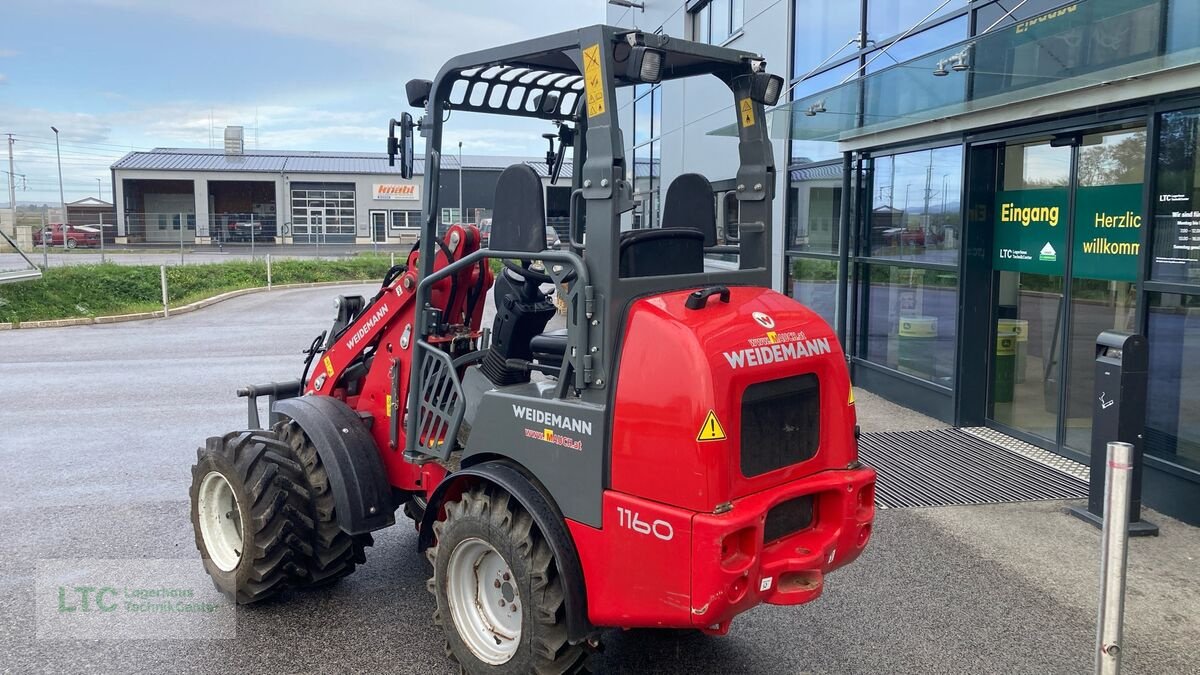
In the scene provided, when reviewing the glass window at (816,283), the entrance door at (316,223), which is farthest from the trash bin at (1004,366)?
the entrance door at (316,223)

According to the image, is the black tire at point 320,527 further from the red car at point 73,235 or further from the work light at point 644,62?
the red car at point 73,235

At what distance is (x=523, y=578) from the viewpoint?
12.4ft

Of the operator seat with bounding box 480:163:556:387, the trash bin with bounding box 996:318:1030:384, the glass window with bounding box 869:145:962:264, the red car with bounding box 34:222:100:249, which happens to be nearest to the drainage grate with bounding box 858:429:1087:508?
the trash bin with bounding box 996:318:1030:384

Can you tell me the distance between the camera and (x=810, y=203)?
481 inches

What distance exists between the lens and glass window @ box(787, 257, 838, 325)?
11781 millimetres

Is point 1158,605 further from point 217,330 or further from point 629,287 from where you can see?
point 217,330

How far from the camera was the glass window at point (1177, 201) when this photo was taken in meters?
6.40

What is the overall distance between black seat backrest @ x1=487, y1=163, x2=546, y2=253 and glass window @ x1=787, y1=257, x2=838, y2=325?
24.7ft

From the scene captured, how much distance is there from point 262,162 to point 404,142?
59277 millimetres

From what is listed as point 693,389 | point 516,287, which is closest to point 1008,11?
point 516,287

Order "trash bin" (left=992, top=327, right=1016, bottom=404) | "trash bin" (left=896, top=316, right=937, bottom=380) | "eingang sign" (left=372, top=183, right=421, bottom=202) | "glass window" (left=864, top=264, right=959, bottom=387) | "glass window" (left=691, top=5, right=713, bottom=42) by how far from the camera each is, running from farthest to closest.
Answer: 1. "eingang sign" (left=372, top=183, right=421, bottom=202)
2. "glass window" (left=691, top=5, right=713, bottom=42)
3. "trash bin" (left=896, top=316, right=937, bottom=380)
4. "glass window" (left=864, top=264, right=959, bottom=387)
5. "trash bin" (left=992, top=327, right=1016, bottom=404)

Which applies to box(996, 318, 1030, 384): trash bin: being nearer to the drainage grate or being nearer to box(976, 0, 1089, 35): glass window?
the drainage grate

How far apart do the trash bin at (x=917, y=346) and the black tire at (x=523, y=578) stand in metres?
6.88

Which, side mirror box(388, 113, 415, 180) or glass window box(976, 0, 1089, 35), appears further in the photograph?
glass window box(976, 0, 1089, 35)
